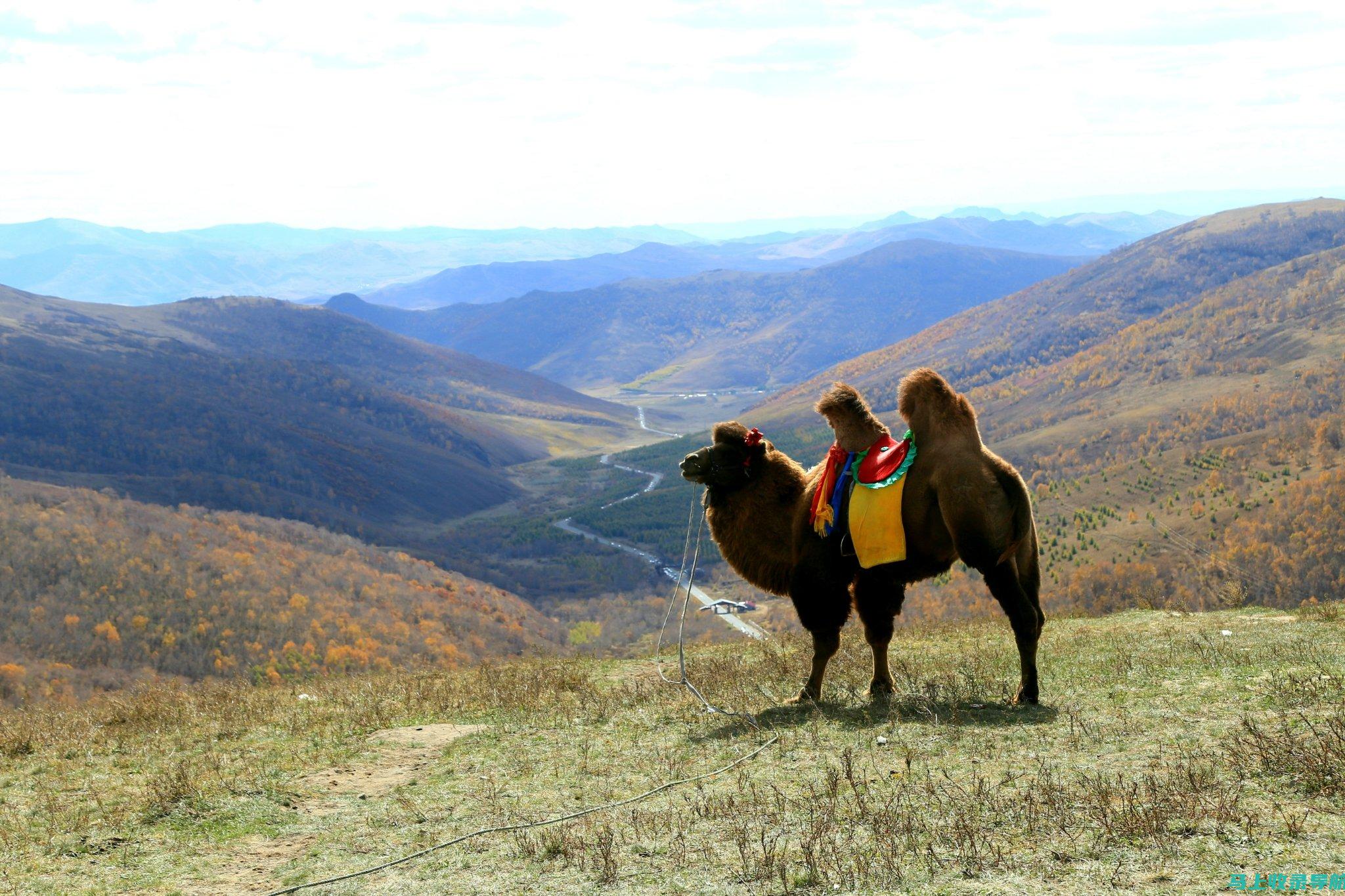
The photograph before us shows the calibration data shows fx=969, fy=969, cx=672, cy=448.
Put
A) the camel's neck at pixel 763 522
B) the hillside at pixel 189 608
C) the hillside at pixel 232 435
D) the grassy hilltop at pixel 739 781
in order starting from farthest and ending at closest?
the hillside at pixel 232 435 → the hillside at pixel 189 608 → the camel's neck at pixel 763 522 → the grassy hilltop at pixel 739 781

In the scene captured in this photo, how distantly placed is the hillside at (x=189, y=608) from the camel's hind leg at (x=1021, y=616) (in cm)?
2379

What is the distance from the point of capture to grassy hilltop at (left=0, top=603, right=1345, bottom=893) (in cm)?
552

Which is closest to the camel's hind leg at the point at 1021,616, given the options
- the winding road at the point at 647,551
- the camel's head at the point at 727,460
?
the camel's head at the point at 727,460

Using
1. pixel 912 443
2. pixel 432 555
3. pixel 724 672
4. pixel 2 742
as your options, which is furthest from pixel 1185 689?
pixel 432 555

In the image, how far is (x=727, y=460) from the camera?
37.6 ft

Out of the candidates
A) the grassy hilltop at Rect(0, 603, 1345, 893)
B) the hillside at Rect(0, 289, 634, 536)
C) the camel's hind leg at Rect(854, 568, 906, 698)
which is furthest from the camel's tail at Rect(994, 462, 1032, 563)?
the hillside at Rect(0, 289, 634, 536)

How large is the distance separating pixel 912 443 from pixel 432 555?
78070mm

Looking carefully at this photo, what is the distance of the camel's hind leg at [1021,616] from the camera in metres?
9.41

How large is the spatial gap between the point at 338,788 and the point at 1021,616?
6.60 metres

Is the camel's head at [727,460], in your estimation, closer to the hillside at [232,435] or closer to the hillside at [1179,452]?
the hillside at [1179,452]

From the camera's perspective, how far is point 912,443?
10.2 m

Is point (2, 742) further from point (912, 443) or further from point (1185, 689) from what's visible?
point (1185, 689)

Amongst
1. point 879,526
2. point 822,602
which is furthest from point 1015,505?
point 822,602

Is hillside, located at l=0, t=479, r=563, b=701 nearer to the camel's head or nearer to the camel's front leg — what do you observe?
the camel's head
